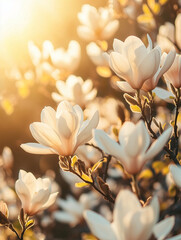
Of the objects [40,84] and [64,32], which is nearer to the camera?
[40,84]

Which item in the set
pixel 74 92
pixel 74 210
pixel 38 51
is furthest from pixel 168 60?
pixel 74 210

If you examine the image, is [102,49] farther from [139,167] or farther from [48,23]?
[139,167]

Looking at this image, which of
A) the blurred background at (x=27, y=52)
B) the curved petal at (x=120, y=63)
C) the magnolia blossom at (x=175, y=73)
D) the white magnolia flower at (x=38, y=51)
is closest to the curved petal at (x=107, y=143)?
the curved petal at (x=120, y=63)

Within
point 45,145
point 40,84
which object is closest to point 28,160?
point 40,84

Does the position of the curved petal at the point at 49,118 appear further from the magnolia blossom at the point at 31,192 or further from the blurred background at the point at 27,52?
the blurred background at the point at 27,52

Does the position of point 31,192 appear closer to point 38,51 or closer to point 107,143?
point 107,143
